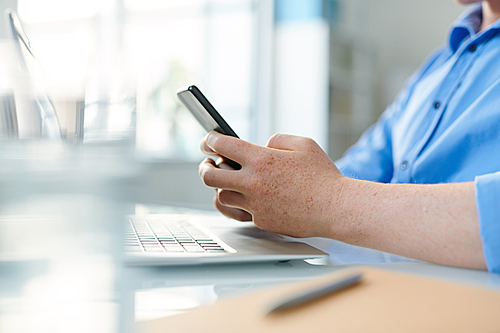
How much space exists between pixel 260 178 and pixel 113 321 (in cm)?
26

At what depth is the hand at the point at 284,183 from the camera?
467 mm

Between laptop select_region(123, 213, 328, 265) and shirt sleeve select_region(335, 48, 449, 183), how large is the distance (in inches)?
18.0

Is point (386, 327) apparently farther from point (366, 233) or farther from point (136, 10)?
point (136, 10)

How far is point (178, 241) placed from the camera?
0.45 metres

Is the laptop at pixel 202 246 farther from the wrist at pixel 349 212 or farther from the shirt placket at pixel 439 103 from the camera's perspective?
the shirt placket at pixel 439 103

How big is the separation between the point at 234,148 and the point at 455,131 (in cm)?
39

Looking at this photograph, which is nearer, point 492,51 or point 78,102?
point 78,102

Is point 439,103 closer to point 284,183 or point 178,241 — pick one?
point 284,183

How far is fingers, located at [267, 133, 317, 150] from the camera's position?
50 cm

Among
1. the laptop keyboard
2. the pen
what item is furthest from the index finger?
the pen

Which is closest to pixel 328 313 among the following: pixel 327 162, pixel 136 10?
pixel 327 162

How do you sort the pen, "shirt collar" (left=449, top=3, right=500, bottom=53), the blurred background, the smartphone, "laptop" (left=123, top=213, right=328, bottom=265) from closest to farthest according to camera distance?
the pen, "laptop" (left=123, top=213, right=328, bottom=265), the smartphone, "shirt collar" (left=449, top=3, right=500, bottom=53), the blurred background

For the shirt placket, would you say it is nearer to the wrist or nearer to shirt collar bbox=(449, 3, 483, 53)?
shirt collar bbox=(449, 3, 483, 53)

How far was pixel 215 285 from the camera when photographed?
0.34 meters
